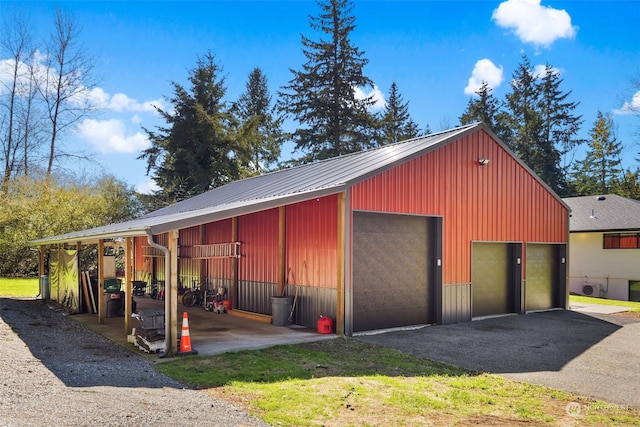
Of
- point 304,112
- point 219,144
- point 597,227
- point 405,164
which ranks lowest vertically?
point 597,227

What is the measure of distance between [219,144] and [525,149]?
23027mm

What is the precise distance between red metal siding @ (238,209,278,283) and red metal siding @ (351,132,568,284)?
115 inches

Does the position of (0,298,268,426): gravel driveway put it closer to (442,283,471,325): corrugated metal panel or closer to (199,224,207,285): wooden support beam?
(199,224,207,285): wooden support beam

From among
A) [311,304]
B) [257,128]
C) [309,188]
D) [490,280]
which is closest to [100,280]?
[311,304]

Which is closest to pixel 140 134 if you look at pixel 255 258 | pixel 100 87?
pixel 100 87

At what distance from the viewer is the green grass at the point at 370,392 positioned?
499 centimetres

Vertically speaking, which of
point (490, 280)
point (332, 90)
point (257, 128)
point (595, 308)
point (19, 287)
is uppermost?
point (332, 90)

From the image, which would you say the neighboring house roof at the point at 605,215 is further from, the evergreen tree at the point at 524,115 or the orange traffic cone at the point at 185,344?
the orange traffic cone at the point at 185,344

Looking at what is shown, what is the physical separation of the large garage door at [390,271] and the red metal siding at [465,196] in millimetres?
389

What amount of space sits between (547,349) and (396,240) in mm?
3602

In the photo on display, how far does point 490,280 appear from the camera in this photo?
12844 millimetres

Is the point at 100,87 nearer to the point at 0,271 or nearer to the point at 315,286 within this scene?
the point at 0,271

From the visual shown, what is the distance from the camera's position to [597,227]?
2130 cm

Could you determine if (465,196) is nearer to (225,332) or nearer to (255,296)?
(255,296)
